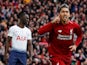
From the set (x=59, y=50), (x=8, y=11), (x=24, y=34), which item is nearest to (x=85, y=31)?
(x=8, y=11)

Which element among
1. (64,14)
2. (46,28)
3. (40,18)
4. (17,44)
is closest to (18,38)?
(17,44)

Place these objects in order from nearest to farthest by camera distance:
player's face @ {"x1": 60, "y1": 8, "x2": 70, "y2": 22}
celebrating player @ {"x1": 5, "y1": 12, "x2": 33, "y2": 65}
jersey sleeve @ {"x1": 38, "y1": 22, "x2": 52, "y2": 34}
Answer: player's face @ {"x1": 60, "y1": 8, "x2": 70, "y2": 22} < jersey sleeve @ {"x1": 38, "y1": 22, "x2": 52, "y2": 34} < celebrating player @ {"x1": 5, "y1": 12, "x2": 33, "y2": 65}

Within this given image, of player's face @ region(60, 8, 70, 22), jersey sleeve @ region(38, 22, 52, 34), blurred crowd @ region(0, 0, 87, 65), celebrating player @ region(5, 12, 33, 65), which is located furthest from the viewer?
blurred crowd @ region(0, 0, 87, 65)

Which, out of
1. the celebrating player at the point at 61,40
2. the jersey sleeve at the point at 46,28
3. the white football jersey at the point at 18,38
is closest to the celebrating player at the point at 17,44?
the white football jersey at the point at 18,38

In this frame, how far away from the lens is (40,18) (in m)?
24.8

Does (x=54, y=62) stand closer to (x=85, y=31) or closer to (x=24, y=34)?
(x=24, y=34)

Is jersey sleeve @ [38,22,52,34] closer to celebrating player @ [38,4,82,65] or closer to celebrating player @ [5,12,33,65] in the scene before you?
celebrating player @ [38,4,82,65]

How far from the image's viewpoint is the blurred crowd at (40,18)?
19.0 metres

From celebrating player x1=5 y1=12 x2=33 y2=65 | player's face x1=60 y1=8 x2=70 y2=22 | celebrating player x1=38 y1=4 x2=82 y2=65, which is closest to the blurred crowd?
celebrating player x1=5 y1=12 x2=33 y2=65

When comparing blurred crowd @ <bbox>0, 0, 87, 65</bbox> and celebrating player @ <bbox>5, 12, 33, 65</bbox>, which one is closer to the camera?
celebrating player @ <bbox>5, 12, 33, 65</bbox>

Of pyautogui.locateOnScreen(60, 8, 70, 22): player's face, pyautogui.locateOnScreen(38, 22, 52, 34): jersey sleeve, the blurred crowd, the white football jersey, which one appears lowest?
the blurred crowd

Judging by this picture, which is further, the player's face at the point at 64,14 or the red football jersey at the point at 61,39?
the red football jersey at the point at 61,39

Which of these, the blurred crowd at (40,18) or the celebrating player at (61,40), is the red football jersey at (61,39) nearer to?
the celebrating player at (61,40)

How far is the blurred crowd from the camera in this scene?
747 inches
